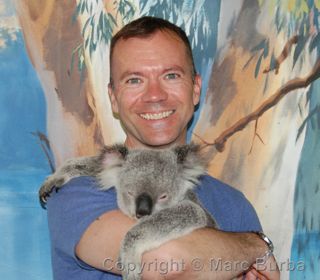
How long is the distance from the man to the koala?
0.17ft

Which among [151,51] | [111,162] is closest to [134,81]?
[151,51]

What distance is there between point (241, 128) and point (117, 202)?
1226 millimetres

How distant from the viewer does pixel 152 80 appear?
2.29 meters

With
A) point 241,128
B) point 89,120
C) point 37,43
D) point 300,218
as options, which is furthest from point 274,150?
point 37,43

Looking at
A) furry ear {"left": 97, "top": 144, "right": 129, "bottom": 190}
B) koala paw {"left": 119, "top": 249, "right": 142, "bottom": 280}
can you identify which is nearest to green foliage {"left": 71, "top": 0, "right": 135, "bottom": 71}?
furry ear {"left": 97, "top": 144, "right": 129, "bottom": 190}

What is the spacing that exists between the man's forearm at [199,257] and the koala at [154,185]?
2.3 inches

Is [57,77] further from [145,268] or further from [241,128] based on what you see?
[145,268]

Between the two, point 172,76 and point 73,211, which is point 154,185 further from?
point 172,76

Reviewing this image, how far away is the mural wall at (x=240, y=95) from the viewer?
276 cm

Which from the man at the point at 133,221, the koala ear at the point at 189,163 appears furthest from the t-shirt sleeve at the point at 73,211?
the koala ear at the point at 189,163

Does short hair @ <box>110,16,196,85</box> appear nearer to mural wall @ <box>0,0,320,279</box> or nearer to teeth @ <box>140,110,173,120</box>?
teeth @ <box>140,110,173,120</box>

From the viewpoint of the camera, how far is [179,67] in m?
2.32

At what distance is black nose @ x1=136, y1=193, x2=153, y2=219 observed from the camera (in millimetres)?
1771

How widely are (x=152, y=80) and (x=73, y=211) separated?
0.83 metres
